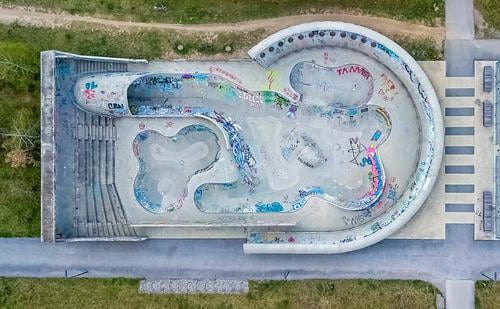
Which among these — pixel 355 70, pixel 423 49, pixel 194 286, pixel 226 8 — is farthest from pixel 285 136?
pixel 194 286

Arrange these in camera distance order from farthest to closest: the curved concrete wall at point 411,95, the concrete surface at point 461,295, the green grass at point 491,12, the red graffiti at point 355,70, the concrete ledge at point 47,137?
the red graffiti at point 355,70 → the green grass at point 491,12 → the concrete surface at point 461,295 → the curved concrete wall at point 411,95 → the concrete ledge at point 47,137

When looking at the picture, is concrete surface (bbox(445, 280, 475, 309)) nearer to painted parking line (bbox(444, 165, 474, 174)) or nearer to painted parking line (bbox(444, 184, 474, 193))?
painted parking line (bbox(444, 184, 474, 193))

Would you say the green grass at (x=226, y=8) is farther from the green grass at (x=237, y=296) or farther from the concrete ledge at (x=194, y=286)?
the green grass at (x=237, y=296)

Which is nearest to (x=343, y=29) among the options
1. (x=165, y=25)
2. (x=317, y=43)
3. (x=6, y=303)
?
(x=317, y=43)

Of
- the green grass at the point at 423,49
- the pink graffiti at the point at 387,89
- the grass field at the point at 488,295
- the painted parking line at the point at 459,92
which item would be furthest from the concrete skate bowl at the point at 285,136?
the grass field at the point at 488,295

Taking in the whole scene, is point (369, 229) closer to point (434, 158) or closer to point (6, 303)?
point (434, 158)

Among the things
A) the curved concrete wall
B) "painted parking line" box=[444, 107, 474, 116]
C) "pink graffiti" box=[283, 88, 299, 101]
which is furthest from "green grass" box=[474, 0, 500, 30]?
"pink graffiti" box=[283, 88, 299, 101]

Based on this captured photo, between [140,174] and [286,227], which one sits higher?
[140,174]
